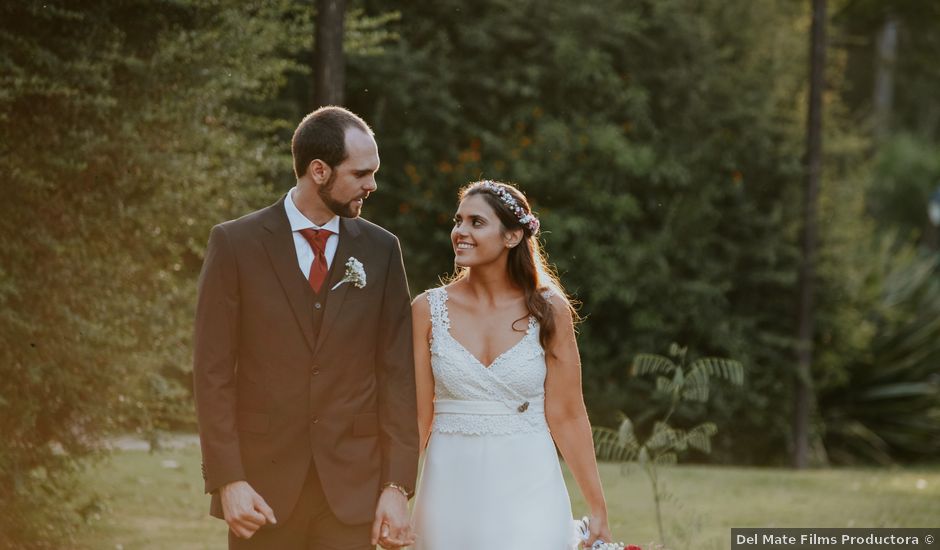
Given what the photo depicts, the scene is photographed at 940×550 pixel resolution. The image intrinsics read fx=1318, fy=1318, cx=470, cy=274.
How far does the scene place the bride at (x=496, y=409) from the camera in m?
4.80

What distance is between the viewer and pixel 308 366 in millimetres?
3986

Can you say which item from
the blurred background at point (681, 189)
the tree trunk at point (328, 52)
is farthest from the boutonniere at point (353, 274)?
the blurred background at point (681, 189)

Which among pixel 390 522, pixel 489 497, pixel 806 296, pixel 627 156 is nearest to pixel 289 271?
pixel 390 522

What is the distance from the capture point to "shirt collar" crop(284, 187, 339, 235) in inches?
161

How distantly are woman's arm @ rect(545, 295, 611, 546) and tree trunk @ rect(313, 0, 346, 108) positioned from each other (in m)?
4.30

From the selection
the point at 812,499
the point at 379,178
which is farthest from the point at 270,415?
the point at 379,178

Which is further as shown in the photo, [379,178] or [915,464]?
[915,464]

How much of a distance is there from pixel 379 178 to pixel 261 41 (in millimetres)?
8422

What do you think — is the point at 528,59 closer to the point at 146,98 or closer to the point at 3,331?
the point at 146,98

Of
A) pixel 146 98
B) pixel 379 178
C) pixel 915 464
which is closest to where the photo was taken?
pixel 146 98

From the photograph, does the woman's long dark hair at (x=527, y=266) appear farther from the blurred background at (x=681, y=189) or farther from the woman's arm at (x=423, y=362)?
the blurred background at (x=681, y=189)

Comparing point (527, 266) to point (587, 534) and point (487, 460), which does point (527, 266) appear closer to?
point (487, 460)

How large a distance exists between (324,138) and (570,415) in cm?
155

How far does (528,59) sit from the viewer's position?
58.3ft
